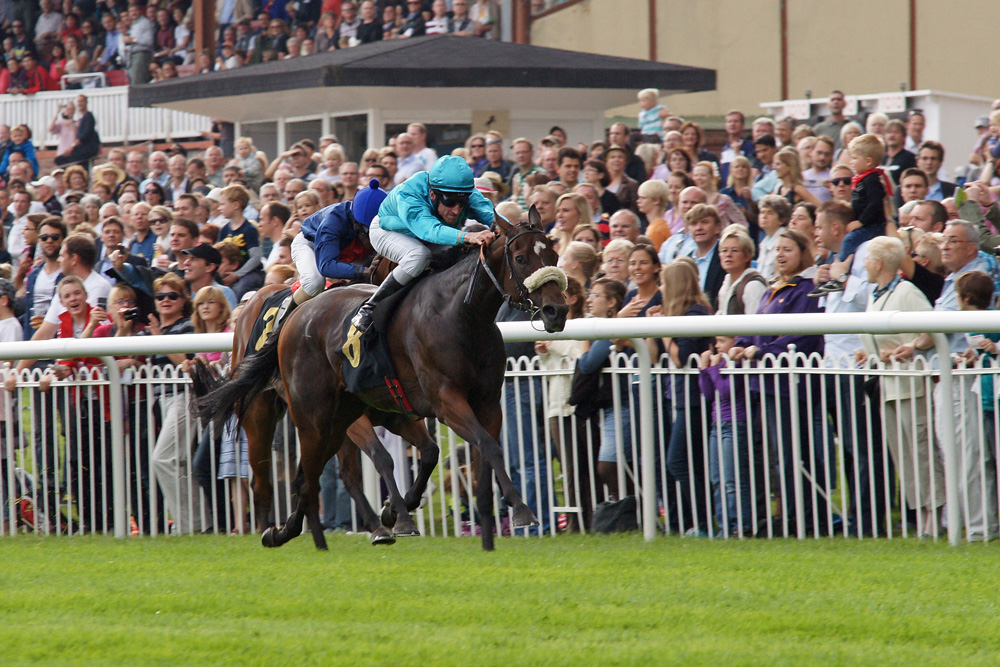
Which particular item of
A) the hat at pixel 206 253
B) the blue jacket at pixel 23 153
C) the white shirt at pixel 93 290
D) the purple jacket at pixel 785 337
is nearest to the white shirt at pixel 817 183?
the purple jacket at pixel 785 337

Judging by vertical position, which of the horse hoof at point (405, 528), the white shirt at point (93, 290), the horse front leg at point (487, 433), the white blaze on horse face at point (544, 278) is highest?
the white shirt at point (93, 290)

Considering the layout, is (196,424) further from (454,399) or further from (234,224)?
(234,224)

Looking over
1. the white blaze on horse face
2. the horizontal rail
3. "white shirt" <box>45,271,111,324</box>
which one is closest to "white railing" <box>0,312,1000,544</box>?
the horizontal rail

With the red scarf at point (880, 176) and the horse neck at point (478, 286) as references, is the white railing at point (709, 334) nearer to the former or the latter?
the horse neck at point (478, 286)

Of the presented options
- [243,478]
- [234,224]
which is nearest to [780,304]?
[243,478]

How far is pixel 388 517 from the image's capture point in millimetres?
7012

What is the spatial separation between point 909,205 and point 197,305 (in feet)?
14.5

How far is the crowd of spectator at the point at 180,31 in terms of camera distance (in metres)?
19.7

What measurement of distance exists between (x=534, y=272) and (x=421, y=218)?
0.83 meters

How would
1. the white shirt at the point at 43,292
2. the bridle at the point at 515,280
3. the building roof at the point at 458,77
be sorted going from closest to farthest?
the bridle at the point at 515,280, the white shirt at the point at 43,292, the building roof at the point at 458,77

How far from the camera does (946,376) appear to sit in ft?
19.8

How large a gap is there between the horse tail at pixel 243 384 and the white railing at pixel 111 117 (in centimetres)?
1508

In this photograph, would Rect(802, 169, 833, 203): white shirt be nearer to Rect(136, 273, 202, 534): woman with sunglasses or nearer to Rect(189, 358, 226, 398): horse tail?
Rect(189, 358, 226, 398): horse tail

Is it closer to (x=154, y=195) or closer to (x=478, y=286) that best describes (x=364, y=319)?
(x=478, y=286)
